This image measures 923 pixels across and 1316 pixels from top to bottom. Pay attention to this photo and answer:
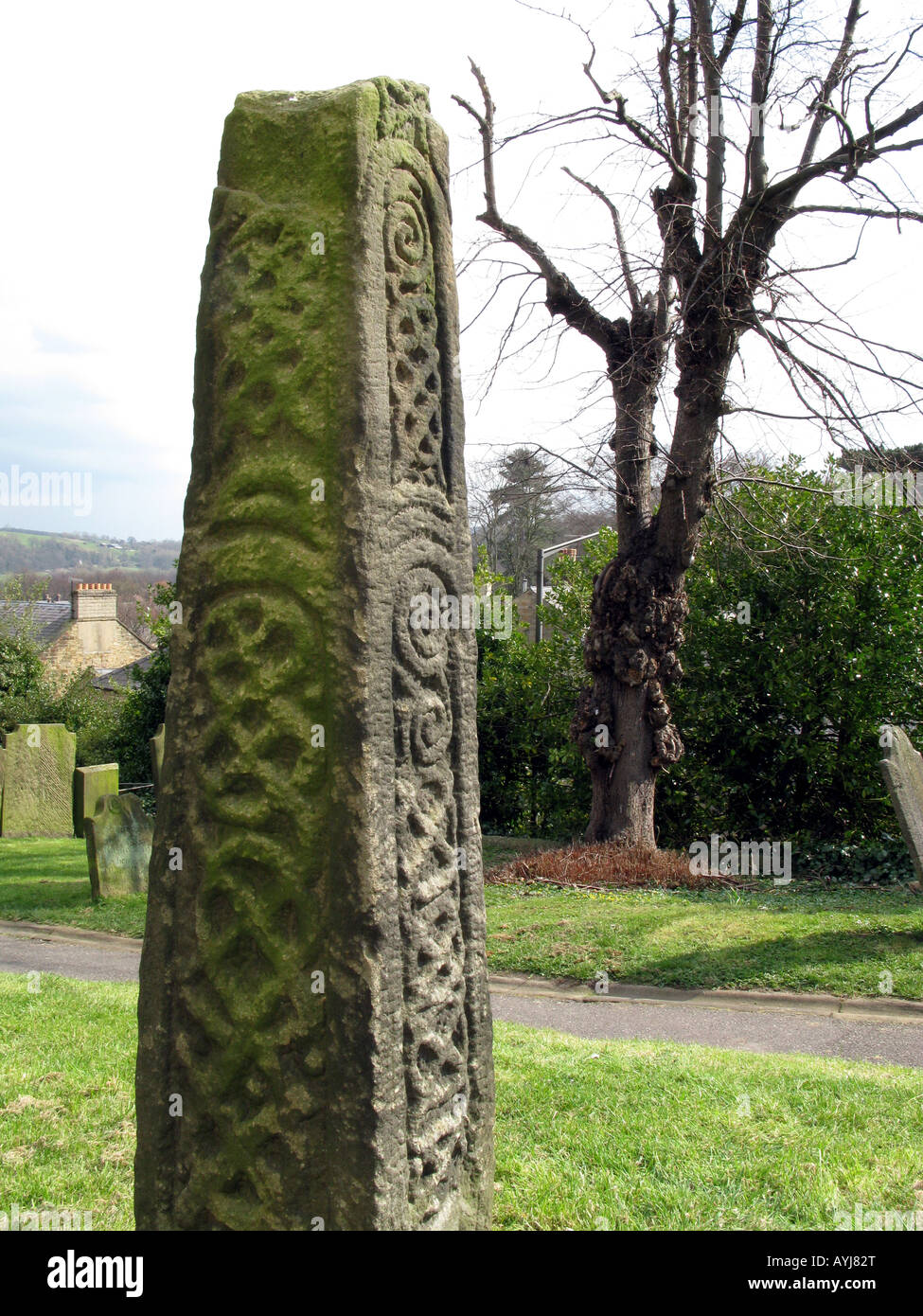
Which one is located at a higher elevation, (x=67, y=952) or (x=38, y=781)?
(x=38, y=781)

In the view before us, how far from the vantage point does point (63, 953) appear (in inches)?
348

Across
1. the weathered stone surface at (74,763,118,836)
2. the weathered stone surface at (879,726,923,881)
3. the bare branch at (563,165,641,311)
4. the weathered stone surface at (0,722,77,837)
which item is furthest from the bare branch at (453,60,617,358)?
the weathered stone surface at (0,722,77,837)

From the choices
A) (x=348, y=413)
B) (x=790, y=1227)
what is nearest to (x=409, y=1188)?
(x=790, y=1227)

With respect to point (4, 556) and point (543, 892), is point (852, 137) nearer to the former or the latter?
point (543, 892)

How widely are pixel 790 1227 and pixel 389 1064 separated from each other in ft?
5.55

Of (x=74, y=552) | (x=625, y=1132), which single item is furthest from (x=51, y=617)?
(x=74, y=552)

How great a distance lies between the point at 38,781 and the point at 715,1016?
42.5 ft

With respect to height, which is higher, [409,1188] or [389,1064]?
[389,1064]

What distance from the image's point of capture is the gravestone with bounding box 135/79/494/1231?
8.68 feet

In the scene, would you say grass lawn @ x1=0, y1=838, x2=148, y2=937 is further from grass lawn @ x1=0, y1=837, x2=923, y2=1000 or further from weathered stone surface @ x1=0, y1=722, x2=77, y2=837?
weathered stone surface @ x1=0, y1=722, x2=77, y2=837

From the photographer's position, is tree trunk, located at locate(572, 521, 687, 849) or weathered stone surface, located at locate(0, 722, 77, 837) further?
weathered stone surface, located at locate(0, 722, 77, 837)

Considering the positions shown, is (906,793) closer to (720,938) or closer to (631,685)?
(720,938)

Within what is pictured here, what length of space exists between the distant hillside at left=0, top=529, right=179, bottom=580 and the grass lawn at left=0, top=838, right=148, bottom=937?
95.3m

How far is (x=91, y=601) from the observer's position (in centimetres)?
3812
